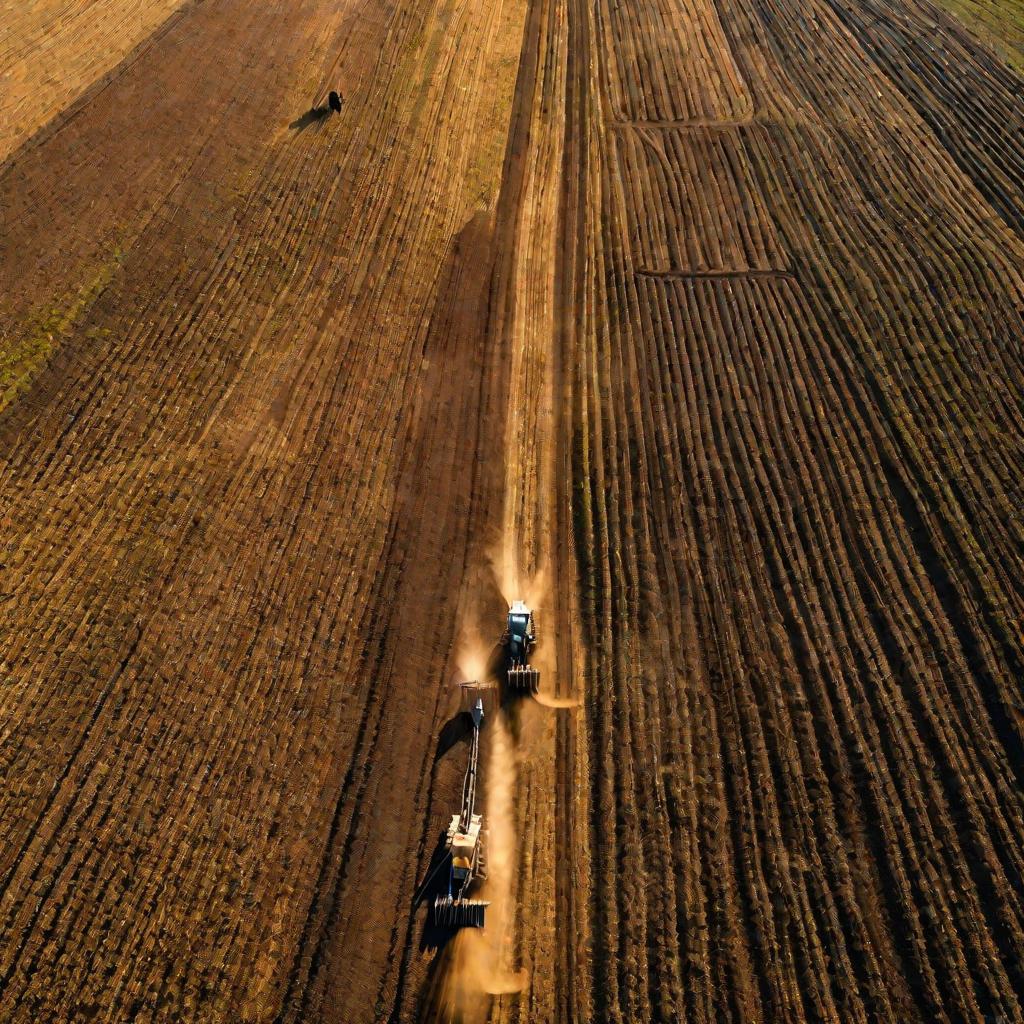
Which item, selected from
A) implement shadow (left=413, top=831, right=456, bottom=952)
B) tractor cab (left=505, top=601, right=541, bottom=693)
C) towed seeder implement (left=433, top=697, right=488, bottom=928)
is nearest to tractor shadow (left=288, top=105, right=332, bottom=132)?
tractor cab (left=505, top=601, right=541, bottom=693)

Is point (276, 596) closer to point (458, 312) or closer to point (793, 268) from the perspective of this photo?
point (458, 312)

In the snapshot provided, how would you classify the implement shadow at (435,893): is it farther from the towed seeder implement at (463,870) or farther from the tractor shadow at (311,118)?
the tractor shadow at (311,118)

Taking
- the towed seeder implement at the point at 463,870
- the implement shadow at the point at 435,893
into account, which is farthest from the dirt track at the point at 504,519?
the towed seeder implement at the point at 463,870

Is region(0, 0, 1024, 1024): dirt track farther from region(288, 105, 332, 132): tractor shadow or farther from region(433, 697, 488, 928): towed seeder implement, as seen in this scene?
region(433, 697, 488, 928): towed seeder implement

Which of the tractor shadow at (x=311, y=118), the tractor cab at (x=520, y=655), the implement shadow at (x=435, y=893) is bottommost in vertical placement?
the implement shadow at (x=435, y=893)

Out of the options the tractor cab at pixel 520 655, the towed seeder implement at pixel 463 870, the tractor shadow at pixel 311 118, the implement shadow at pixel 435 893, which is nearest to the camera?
the implement shadow at pixel 435 893
